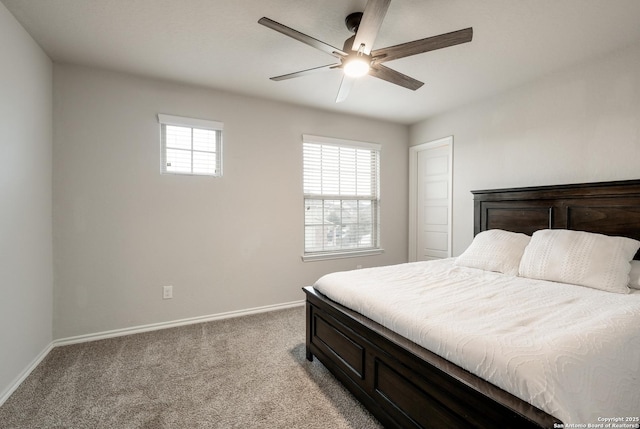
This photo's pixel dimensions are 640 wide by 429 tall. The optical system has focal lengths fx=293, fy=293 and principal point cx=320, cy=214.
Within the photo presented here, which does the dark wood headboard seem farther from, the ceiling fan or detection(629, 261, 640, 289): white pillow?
the ceiling fan

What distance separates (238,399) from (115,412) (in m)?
0.71

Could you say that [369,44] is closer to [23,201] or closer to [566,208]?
[566,208]

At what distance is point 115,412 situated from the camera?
1.74 m

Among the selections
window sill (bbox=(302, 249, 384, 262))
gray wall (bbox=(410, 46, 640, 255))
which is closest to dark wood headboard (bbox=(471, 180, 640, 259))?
gray wall (bbox=(410, 46, 640, 255))

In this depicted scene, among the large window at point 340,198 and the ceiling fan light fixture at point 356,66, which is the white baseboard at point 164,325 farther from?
the ceiling fan light fixture at point 356,66

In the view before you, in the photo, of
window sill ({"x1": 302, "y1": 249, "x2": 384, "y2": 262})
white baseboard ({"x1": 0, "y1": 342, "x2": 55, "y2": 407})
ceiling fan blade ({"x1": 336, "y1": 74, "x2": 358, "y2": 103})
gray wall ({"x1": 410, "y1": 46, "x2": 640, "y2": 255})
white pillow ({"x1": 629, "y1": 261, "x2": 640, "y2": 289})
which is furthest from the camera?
window sill ({"x1": 302, "y1": 249, "x2": 384, "y2": 262})

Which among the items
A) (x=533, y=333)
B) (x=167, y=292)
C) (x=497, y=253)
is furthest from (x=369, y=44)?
(x=167, y=292)

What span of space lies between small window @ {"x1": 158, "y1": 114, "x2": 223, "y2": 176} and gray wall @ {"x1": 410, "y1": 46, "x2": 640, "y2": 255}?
296cm

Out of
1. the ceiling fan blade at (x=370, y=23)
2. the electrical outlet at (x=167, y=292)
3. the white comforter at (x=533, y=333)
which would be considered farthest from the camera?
the electrical outlet at (x=167, y=292)

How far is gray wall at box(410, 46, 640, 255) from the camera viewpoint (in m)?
2.42

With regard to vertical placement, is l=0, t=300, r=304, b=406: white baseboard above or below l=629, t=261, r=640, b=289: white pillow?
below

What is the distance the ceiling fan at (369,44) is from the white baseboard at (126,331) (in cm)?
259

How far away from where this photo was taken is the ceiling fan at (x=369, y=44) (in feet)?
5.18

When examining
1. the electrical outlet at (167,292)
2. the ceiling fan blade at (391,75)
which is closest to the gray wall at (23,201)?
the electrical outlet at (167,292)
